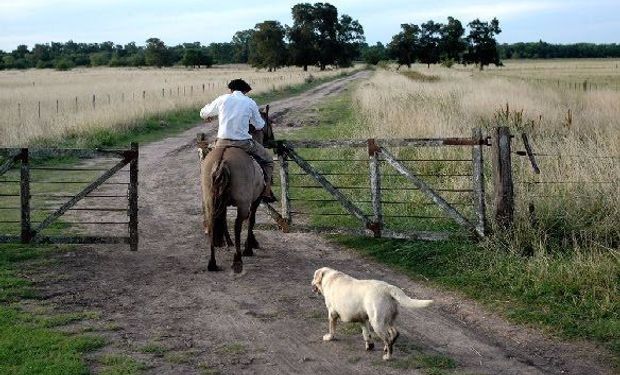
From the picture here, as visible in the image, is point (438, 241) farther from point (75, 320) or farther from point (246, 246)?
point (75, 320)

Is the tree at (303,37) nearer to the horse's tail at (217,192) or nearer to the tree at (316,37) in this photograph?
the tree at (316,37)

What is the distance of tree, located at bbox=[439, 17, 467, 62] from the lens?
100000 mm

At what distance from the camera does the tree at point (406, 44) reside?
10750 centimetres

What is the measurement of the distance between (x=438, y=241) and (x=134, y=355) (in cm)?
472

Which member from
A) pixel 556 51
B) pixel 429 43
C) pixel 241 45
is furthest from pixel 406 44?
pixel 556 51

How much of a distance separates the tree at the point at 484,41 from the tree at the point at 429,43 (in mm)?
11143

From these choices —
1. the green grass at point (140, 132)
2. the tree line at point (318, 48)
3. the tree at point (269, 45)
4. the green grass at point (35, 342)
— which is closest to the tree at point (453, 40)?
the tree line at point (318, 48)

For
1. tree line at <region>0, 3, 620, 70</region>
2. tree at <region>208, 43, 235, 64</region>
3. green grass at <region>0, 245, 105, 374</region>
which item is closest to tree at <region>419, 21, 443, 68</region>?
tree line at <region>0, 3, 620, 70</region>

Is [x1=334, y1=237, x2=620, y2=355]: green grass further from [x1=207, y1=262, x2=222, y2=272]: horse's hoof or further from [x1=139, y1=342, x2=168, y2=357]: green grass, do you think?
[x1=139, y1=342, x2=168, y2=357]: green grass

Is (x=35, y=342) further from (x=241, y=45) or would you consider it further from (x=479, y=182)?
(x=241, y=45)

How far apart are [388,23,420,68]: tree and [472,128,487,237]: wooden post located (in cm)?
10088

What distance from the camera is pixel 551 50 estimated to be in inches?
6353

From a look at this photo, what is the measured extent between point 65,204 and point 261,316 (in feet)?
13.0

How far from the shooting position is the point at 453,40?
3979 inches
